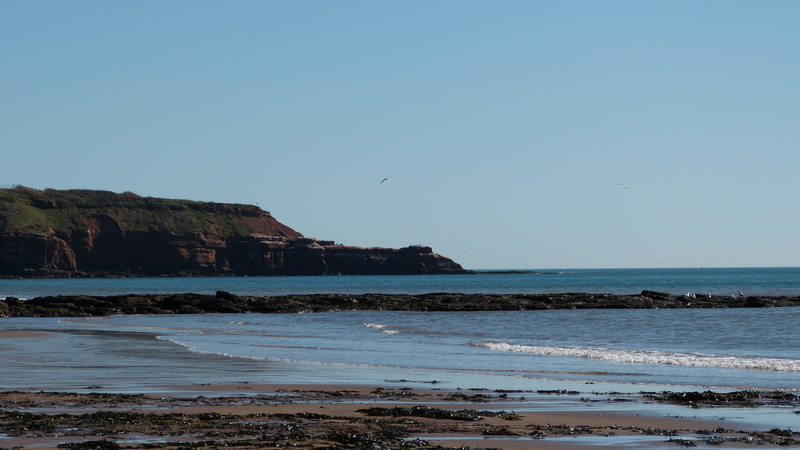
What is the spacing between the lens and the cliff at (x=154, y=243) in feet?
519

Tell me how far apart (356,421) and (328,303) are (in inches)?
1560

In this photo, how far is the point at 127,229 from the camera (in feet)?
567

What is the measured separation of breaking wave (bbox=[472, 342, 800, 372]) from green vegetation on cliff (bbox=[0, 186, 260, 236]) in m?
152

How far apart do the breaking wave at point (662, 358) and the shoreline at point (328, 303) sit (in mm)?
24551

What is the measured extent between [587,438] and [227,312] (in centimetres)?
3758

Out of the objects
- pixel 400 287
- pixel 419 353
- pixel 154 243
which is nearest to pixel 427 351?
pixel 419 353

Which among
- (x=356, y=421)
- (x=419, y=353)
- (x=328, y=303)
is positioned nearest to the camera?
(x=356, y=421)

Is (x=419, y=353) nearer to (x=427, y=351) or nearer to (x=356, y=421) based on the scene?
(x=427, y=351)

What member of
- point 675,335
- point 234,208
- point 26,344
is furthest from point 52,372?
point 234,208

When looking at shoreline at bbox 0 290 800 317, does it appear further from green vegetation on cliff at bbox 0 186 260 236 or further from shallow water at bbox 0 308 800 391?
green vegetation on cliff at bbox 0 186 260 236

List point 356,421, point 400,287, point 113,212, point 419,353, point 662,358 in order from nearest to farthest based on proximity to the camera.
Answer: point 356,421 → point 662,358 → point 419,353 → point 400,287 → point 113,212

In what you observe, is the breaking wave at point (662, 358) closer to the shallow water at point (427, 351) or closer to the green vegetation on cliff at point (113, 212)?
the shallow water at point (427, 351)

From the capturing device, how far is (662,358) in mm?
19922

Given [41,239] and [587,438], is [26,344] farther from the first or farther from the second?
[41,239]
